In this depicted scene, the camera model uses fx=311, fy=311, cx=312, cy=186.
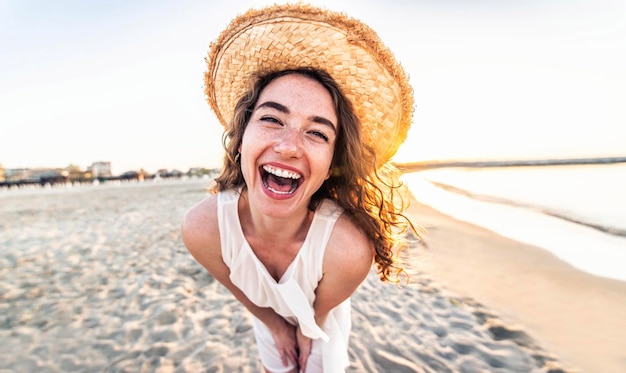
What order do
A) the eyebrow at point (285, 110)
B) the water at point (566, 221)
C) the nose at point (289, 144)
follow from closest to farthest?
the nose at point (289, 144), the eyebrow at point (285, 110), the water at point (566, 221)

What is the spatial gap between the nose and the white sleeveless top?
0.54 meters

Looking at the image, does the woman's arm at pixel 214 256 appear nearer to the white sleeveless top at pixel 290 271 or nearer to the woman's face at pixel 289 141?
the white sleeveless top at pixel 290 271

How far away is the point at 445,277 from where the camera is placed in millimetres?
4785

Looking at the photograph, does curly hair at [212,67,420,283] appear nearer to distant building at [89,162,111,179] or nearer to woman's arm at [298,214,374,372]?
woman's arm at [298,214,374,372]

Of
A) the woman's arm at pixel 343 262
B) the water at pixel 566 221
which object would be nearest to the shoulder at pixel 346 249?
the woman's arm at pixel 343 262

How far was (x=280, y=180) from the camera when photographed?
1979mm

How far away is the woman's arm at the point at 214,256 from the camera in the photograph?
2211mm

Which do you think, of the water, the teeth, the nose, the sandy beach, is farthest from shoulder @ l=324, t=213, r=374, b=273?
the water

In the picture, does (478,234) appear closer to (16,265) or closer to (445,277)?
(445,277)

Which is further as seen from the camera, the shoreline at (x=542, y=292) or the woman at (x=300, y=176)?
the shoreline at (x=542, y=292)

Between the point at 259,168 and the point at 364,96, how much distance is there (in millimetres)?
821

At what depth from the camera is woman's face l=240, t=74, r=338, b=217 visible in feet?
5.92

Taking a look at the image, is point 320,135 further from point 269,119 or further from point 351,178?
point 351,178

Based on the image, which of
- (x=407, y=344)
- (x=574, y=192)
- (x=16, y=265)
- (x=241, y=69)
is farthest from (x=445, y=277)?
(x=574, y=192)
